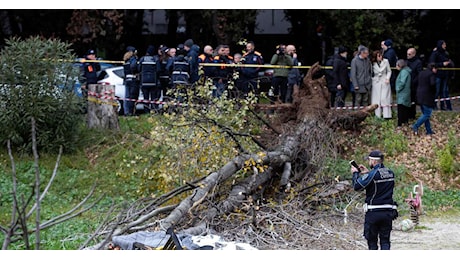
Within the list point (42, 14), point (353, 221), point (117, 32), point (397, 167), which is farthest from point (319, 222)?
point (42, 14)

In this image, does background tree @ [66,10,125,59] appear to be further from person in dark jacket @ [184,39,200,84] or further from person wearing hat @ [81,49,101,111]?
person in dark jacket @ [184,39,200,84]

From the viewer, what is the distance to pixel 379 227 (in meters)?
9.41

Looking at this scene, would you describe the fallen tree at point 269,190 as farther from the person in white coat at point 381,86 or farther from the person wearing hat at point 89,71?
the person wearing hat at point 89,71

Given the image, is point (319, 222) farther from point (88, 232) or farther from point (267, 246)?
point (88, 232)

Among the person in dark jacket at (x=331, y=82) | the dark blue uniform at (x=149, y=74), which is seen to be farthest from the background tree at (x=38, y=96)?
the person in dark jacket at (x=331, y=82)

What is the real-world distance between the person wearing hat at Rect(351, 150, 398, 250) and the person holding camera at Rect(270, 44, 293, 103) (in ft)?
26.1

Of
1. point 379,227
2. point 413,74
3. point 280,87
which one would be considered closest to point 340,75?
point 280,87

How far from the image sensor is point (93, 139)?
52.1ft

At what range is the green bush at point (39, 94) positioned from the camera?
14734 millimetres

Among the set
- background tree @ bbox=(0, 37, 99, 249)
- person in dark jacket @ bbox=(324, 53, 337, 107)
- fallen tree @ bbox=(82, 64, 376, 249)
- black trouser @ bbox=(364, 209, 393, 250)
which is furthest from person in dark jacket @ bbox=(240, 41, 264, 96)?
black trouser @ bbox=(364, 209, 393, 250)

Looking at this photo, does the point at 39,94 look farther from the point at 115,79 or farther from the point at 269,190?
the point at 269,190

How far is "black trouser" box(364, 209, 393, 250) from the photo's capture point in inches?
367

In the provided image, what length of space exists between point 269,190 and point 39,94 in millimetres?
4974

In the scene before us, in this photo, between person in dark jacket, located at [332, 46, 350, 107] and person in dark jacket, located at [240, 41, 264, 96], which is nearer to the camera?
person in dark jacket, located at [240, 41, 264, 96]
